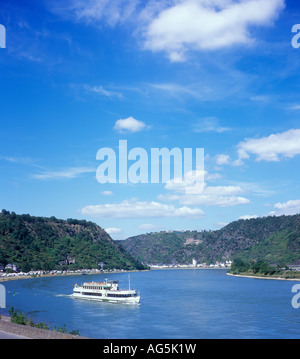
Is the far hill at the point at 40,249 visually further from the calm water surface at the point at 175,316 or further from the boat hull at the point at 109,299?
the calm water surface at the point at 175,316

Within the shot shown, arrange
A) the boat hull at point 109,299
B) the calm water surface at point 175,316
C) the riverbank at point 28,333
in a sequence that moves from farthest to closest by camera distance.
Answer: the boat hull at point 109,299, the calm water surface at point 175,316, the riverbank at point 28,333

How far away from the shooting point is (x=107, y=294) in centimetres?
7269

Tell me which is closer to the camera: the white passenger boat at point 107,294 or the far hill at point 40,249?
the white passenger boat at point 107,294

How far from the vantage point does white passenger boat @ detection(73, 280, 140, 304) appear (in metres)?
68.2

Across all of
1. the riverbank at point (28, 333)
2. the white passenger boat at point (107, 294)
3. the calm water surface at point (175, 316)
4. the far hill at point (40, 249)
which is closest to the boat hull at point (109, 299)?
the white passenger boat at point (107, 294)

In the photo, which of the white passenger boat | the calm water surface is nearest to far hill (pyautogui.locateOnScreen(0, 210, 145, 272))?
the white passenger boat

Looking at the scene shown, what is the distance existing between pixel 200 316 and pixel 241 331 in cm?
986

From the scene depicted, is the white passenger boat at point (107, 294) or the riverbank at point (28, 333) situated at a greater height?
the riverbank at point (28, 333)

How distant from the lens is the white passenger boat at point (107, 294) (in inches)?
2685

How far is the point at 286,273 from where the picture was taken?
13275 centimetres

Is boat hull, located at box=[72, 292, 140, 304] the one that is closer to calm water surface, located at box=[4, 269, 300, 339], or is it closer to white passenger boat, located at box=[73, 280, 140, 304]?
white passenger boat, located at box=[73, 280, 140, 304]

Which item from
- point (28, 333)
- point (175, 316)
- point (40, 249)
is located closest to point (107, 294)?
point (175, 316)
